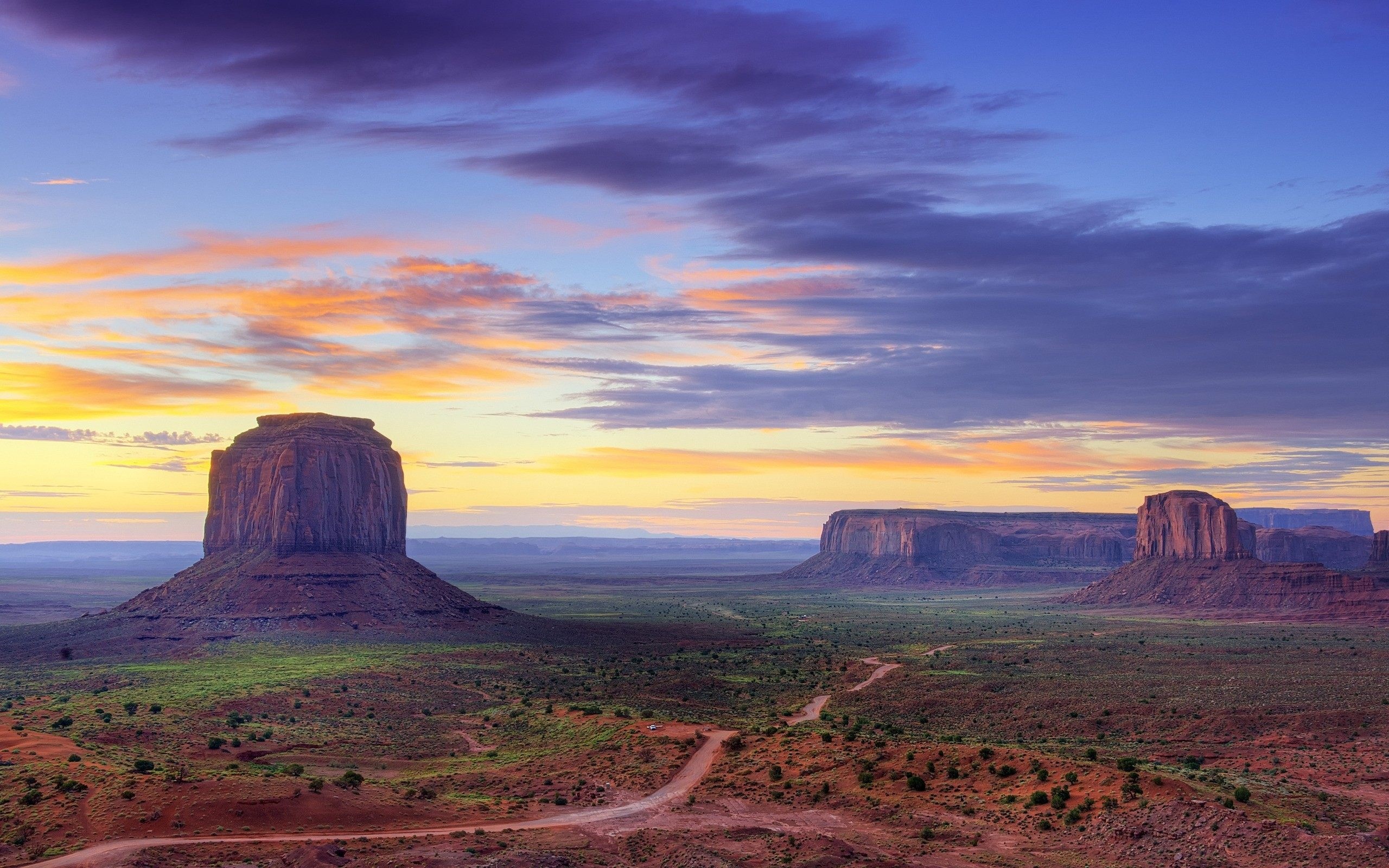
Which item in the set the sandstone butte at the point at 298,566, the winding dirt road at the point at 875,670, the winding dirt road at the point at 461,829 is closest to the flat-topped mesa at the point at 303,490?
the sandstone butte at the point at 298,566

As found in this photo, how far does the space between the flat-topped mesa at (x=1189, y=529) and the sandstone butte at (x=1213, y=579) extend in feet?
0.43

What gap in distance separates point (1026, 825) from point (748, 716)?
29320mm

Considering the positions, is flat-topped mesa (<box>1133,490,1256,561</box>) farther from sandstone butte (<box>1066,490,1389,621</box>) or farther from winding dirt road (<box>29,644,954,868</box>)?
winding dirt road (<box>29,644,954,868</box>)

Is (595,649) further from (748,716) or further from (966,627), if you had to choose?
(966,627)

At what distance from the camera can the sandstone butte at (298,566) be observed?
374 ft

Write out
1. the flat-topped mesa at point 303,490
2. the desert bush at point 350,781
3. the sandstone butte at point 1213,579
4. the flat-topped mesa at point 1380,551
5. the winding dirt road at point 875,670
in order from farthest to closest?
the flat-topped mesa at point 1380,551
the sandstone butte at point 1213,579
the flat-topped mesa at point 303,490
the winding dirt road at point 875,670
the desert bush at point 350,781

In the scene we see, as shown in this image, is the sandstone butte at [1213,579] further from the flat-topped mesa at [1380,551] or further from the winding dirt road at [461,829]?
the winding dirt road at [461,829]

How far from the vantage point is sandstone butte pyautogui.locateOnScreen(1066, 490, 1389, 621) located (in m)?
150

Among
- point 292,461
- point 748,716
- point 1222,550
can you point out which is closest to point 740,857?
point 748,716

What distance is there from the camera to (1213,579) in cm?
17162

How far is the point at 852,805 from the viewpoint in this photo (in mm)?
44156

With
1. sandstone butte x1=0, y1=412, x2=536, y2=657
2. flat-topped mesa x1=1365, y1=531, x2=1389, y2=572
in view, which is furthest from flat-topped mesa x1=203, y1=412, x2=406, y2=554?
flat-topped mesa x1=1365, y1=531, x2=1389, y2=572

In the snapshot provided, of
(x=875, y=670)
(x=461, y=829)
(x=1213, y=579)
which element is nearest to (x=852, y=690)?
(x=875, y=670)

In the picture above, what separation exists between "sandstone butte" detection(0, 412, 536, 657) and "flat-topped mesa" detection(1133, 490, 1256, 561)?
114 meters
